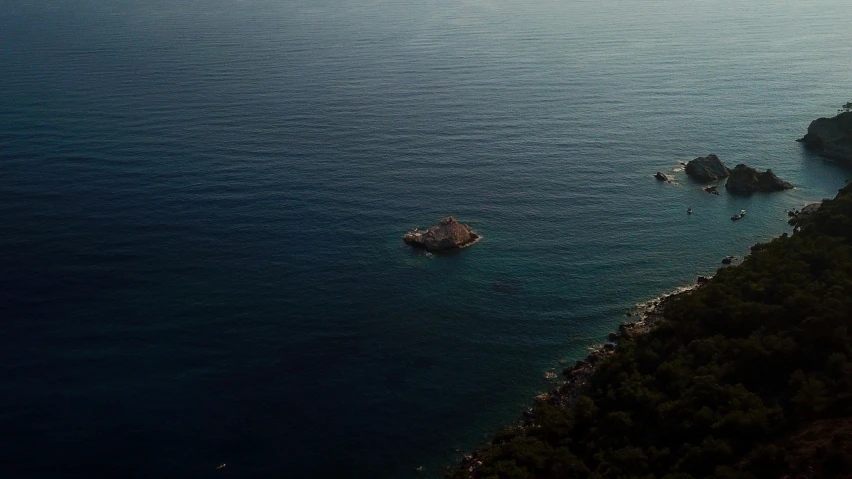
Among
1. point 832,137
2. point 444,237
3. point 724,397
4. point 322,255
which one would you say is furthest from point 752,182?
point 322,255

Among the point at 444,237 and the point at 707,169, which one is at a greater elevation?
the point at 707,169

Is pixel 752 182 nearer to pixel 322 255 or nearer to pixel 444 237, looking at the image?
pixel 444 237

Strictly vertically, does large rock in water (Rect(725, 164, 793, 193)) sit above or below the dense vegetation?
above

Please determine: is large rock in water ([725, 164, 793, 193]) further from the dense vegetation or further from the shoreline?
the dense vegetation

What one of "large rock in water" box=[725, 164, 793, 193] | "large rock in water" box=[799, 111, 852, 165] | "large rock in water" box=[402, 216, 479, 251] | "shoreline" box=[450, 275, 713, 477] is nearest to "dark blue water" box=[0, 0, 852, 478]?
"shoreline" box=[450, 275, 713, 477]

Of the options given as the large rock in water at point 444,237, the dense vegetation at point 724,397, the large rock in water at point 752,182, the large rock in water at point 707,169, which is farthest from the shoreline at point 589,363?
the large rock in water at point 707,169

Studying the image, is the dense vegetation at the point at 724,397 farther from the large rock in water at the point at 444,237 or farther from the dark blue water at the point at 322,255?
the large rock in water at the point at 444,237

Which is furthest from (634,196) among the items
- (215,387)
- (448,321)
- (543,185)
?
(215,387)
